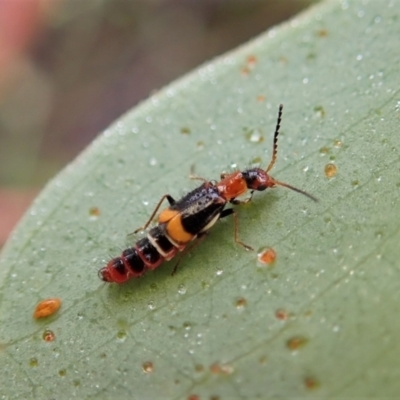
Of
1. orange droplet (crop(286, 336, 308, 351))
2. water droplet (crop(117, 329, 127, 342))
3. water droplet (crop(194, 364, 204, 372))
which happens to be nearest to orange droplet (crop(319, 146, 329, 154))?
orange droplet (crop(286, 336, 308, 351))

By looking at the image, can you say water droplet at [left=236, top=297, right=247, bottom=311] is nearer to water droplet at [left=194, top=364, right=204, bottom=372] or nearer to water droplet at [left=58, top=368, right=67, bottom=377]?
water droplet at [left=194, top=364, right=204, bottom=372]

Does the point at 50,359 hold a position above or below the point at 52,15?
below

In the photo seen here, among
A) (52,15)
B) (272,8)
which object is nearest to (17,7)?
(52,15)

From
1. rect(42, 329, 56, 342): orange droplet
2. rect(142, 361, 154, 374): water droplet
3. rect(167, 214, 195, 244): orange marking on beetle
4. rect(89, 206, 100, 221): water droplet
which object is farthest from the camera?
rect(89, 206, 100, 221): water droplet

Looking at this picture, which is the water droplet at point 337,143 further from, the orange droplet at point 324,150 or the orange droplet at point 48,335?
the orange droplet at point 48,335

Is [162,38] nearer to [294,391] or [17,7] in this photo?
[17,7]
